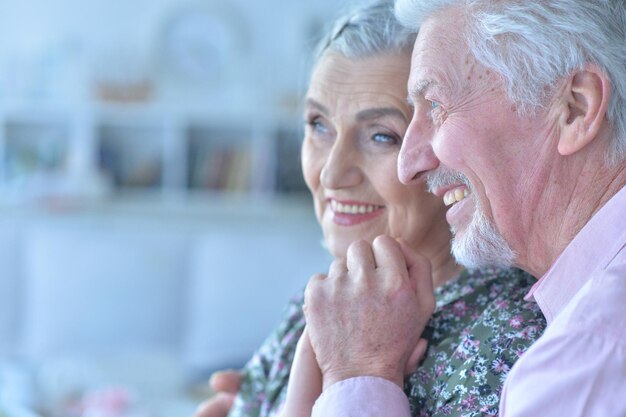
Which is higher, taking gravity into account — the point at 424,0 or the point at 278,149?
the point at 424,0

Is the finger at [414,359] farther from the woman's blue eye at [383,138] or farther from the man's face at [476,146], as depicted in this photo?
the woman's blue eye at [383,138]

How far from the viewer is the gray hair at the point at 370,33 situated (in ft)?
4.86

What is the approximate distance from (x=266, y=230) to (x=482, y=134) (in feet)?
12.2

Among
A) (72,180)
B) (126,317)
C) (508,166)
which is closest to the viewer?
(508,166)

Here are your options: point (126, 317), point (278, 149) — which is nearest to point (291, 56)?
point (278, 149)

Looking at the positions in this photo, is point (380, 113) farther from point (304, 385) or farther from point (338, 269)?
point (304, 385)

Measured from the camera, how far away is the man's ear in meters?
1.06

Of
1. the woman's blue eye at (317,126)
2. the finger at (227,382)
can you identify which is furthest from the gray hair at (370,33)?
the finger at (227,382)

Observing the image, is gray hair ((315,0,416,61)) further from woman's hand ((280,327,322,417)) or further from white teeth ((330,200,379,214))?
woman's hand ((280,327,322,417))

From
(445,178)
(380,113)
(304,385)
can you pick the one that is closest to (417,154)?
(445,178)

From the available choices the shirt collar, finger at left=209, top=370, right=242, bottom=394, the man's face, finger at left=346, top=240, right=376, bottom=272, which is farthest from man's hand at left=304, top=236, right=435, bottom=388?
finger at left=209, top=370, right=242, bottom=394

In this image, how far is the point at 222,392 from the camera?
5.80ft

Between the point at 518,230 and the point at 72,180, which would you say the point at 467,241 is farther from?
the point at 72,180

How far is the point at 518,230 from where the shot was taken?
1.13 metres
